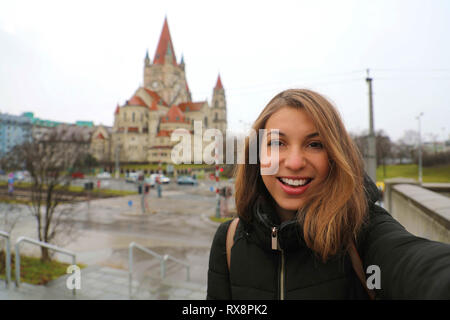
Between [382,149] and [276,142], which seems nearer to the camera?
[276,142]

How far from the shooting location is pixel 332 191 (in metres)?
1.18

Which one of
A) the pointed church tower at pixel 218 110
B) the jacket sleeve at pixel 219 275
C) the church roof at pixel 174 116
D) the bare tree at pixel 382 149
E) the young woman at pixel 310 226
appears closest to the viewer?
the young woman at pixel 310 226

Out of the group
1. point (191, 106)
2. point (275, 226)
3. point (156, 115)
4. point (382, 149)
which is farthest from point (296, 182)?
point (191, 106)

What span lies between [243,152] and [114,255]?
35.7 feet

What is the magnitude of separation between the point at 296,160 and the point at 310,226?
29 centimetres

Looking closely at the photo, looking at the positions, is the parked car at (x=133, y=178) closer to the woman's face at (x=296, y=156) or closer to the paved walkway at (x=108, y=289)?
the paved walkway at (x=108, y=289)

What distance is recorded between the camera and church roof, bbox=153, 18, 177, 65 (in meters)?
79.6

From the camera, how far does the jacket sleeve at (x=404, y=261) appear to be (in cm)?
76

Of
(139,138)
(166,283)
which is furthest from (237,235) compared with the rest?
(139,138)

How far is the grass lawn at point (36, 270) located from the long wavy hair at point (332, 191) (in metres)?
8.15

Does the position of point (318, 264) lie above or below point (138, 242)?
above

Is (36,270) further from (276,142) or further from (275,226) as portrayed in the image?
(276,142)

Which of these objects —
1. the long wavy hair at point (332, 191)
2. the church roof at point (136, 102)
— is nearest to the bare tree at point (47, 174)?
the long wavy hair at point (332, 191)
